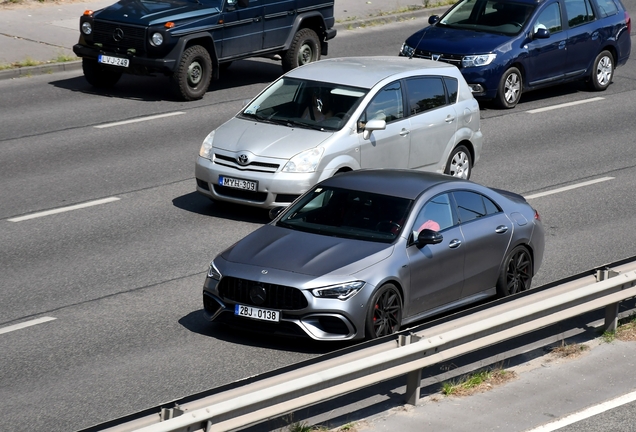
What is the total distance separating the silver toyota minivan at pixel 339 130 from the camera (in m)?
13.5

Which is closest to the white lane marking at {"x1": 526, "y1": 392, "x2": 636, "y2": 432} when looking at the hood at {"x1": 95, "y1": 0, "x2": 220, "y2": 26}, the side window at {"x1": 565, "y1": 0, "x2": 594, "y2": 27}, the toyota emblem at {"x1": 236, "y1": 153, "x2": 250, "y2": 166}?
the toyota emblem at {"x1": 236, "y1": 153, "x2": 250, "y2": 166}

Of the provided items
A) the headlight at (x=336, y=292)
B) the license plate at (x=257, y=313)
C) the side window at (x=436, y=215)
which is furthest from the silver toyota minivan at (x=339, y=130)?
the headlight at (x=336, y=292)

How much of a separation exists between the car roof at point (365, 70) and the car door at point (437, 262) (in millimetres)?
4168

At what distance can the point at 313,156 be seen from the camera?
13461mm

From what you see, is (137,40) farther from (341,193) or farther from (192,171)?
(341,193)

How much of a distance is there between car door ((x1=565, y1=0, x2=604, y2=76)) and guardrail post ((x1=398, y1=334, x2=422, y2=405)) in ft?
46.4

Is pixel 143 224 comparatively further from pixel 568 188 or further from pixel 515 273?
pixel 568 188

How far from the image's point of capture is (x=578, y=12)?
21656 millimetres

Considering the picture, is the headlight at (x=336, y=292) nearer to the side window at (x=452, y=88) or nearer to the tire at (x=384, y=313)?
the tire at (x=384, y=313)

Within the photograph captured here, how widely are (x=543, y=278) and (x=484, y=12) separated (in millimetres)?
10173

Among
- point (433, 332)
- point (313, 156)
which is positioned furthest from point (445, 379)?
point (313, 156)

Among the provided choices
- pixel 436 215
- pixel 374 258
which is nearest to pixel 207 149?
pixel 436 215

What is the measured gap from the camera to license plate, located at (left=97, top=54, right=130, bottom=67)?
1909cm

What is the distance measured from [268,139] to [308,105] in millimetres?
828
